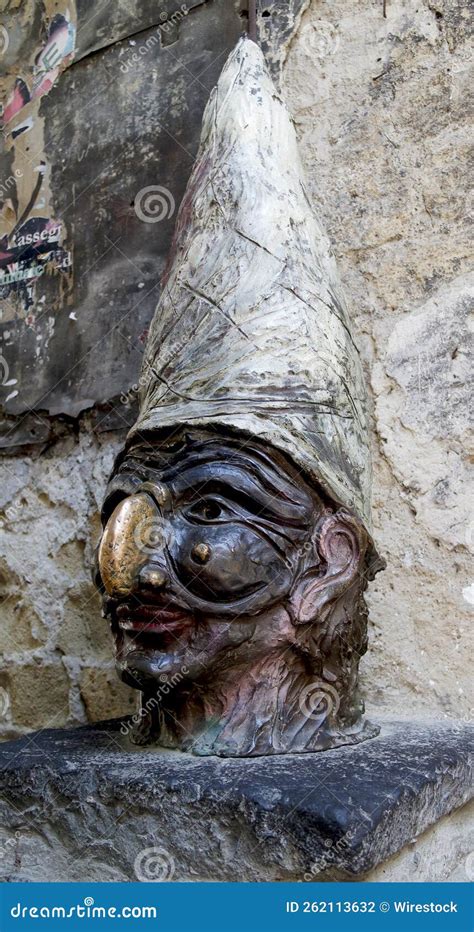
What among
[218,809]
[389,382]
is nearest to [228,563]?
[218,809]

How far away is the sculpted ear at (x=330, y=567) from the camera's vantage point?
1.39 meters

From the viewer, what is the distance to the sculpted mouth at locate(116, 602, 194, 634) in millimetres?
1368

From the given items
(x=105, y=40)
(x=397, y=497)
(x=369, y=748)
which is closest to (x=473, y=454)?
(x=397, y=497)

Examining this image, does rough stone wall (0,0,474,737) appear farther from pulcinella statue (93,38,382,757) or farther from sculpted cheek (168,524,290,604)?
sculpted cheek (168,524,290,604)

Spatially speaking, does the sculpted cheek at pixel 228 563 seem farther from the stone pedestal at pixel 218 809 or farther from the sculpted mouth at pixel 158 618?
the stone pedestal at pixel 218 809

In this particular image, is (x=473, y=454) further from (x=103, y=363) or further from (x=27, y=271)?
(x=27, y=271)

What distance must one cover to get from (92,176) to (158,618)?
1.29 meters

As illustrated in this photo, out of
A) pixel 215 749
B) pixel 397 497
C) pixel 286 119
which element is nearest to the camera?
pixel 215 749

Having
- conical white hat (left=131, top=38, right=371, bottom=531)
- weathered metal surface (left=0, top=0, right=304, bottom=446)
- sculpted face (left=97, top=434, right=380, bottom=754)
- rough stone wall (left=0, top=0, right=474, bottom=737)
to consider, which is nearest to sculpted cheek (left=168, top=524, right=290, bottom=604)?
sculpted face (left=97, top=434, right=380, bottom=754)

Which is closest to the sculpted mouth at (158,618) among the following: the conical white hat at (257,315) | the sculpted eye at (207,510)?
the sculpted eye at (207,510)

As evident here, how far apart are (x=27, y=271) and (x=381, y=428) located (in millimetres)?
1001

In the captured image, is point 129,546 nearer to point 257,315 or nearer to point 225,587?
point 225,587

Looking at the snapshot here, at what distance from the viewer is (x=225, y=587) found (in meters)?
1.34

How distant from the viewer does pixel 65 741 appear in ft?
5.11
